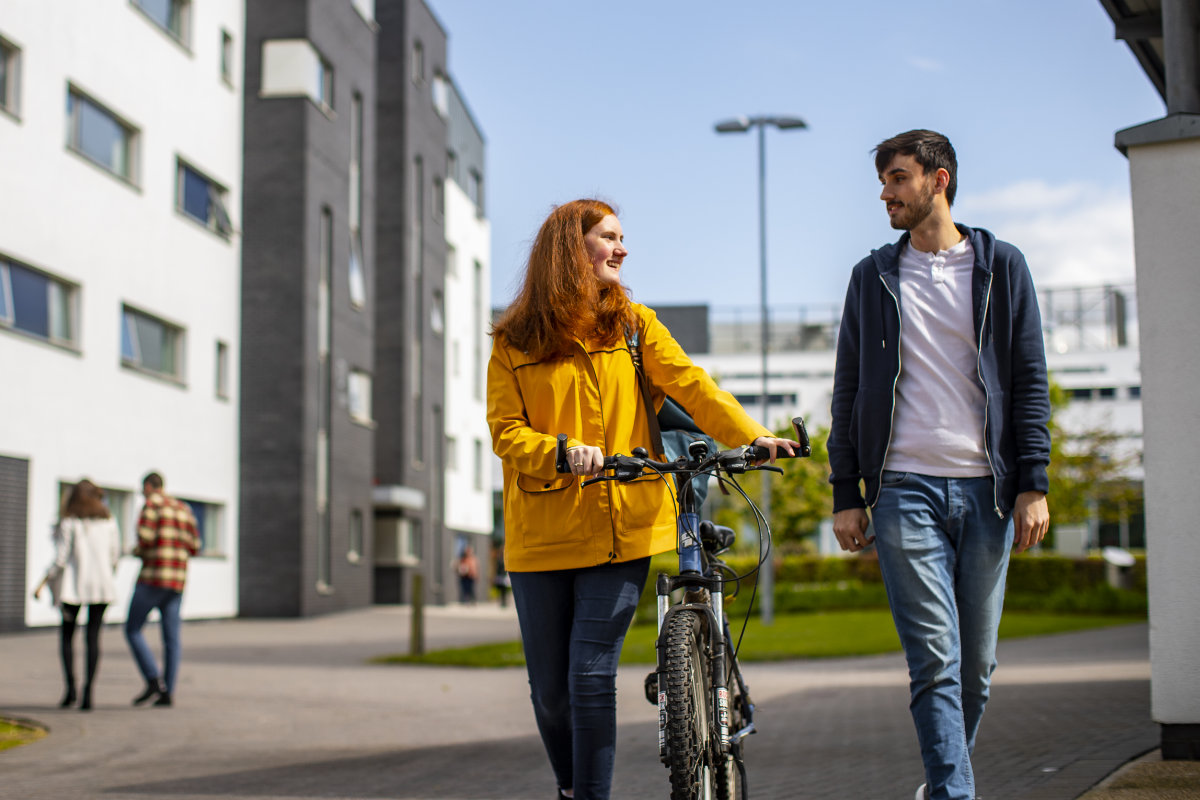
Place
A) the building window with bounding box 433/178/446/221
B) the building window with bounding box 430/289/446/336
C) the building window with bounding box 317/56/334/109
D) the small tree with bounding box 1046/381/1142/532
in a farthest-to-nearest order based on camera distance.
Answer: the small tree with bounding box 1046/381/1142/532, the building window with bounding box 433/178/446/221, the building window with bounding box 430/289/446/336, the building window with bounding box 317/56/334/109

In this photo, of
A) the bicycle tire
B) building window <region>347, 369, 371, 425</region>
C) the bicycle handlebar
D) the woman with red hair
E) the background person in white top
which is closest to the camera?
the bicycle tire

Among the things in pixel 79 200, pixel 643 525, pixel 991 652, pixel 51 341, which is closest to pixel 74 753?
pixel 643 525

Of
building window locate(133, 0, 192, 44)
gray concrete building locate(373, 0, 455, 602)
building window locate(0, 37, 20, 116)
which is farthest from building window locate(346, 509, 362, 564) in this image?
building window locate(0, 37, 20, 116)

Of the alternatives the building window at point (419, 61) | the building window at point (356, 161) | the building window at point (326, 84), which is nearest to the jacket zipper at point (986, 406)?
the building window at point (326, 84)

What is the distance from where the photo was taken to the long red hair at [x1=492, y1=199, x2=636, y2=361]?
14.6 ft

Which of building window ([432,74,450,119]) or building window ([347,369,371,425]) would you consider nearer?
building window ([347,369,371,425])

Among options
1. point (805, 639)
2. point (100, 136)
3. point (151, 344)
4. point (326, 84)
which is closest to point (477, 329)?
point (326, 84)

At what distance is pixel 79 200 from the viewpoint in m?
23.5

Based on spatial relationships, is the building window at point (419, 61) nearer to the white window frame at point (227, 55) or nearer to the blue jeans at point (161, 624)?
the white window frame at point (227, 55)

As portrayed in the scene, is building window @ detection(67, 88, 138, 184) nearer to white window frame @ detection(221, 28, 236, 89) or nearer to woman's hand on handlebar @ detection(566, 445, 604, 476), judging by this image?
white window frame @ detection(221, 28, 236, 89)

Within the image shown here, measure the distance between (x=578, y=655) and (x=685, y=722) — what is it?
0.47 m

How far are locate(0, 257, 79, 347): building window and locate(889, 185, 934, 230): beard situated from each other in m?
19.1

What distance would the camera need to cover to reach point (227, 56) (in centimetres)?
3095

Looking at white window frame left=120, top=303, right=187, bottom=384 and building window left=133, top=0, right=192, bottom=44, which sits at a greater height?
building window left=133, top=0, right=192, bottom=44
